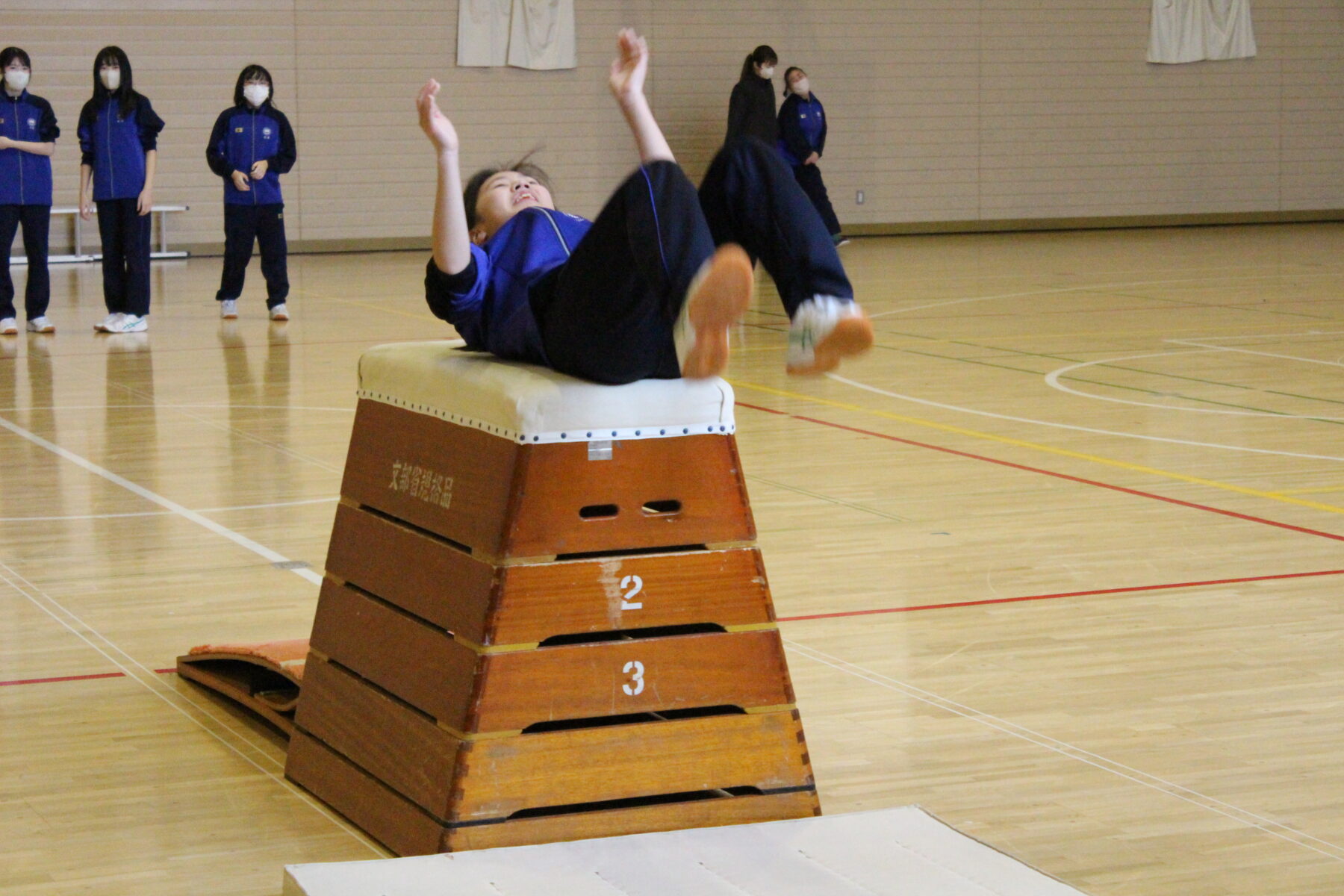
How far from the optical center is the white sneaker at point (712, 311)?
8.68 ft

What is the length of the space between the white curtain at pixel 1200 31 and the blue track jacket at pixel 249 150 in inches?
448

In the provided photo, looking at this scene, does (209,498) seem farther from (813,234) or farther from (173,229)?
(173,229)

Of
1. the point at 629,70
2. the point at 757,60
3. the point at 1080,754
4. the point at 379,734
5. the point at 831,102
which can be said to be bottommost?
the point at 1080,754

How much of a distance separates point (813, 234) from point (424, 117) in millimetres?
712

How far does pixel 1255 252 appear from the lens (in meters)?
15.9

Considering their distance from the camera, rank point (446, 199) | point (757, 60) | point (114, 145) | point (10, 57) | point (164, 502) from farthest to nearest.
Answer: point (757, 60)
point (114, 145)
point (10, 57)
point (164, 502)
point (446, 199)

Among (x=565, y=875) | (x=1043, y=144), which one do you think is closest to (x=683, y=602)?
(x=565, y=875)

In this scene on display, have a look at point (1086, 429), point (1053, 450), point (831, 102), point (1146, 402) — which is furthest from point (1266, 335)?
point (831, 102)

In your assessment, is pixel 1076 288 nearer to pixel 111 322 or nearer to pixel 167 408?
pixel 111 322

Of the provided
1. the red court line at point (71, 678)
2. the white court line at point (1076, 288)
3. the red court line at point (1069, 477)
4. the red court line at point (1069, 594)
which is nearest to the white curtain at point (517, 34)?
the white court line at point (1076, 288)

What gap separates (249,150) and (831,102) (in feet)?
27.2

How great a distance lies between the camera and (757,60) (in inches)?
609

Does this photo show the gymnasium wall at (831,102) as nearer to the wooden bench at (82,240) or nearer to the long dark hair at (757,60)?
the wooden bench at (82,240)

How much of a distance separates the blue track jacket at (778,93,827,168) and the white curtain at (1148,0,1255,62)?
201 inches
